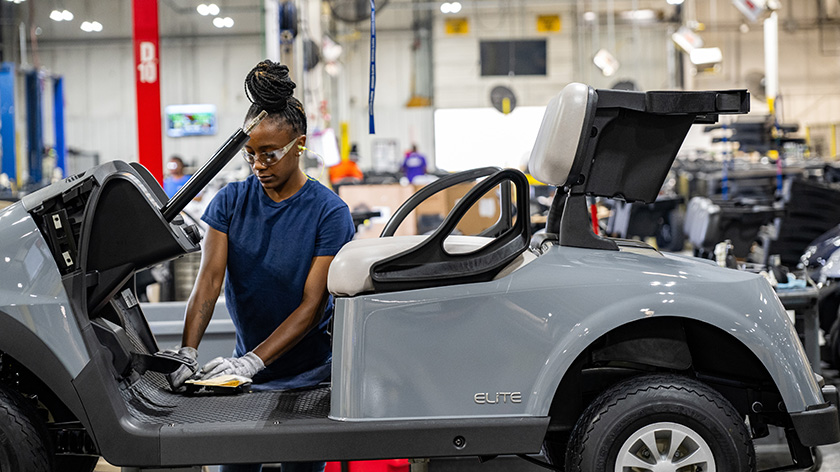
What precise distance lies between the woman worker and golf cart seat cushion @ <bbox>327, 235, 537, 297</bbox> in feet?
0.51

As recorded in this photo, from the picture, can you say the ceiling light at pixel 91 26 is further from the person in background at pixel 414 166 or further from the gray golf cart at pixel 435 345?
the gray golf cart at pixel 435 345

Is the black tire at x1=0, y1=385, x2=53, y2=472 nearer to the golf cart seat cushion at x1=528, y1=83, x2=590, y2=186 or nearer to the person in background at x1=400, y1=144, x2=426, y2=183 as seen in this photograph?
the golf cart seat cushion at x1=528, y1=83, x2=590, y2=186

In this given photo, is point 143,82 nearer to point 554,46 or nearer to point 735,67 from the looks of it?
point 554,46

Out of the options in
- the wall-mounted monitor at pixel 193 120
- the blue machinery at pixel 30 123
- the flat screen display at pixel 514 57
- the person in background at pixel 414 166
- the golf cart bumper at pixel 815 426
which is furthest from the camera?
the wall-mounted monitor at pixel 193 120

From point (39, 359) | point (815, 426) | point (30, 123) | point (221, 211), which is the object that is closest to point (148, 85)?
point (221, 211)

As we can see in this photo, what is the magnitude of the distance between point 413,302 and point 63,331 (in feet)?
2.70

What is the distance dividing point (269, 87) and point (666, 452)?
136 cm

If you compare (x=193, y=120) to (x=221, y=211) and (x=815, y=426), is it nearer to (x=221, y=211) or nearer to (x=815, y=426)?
(x=221, y=211)

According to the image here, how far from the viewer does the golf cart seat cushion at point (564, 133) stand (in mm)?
2064

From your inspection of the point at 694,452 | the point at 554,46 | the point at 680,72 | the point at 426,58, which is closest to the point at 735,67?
the point at 680,72

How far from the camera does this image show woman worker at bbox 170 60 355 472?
2.16 metres

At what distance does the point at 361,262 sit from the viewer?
1960 millimetres

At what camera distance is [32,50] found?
12797mm

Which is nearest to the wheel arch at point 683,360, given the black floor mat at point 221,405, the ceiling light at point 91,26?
the black floor mat at point 221,405
